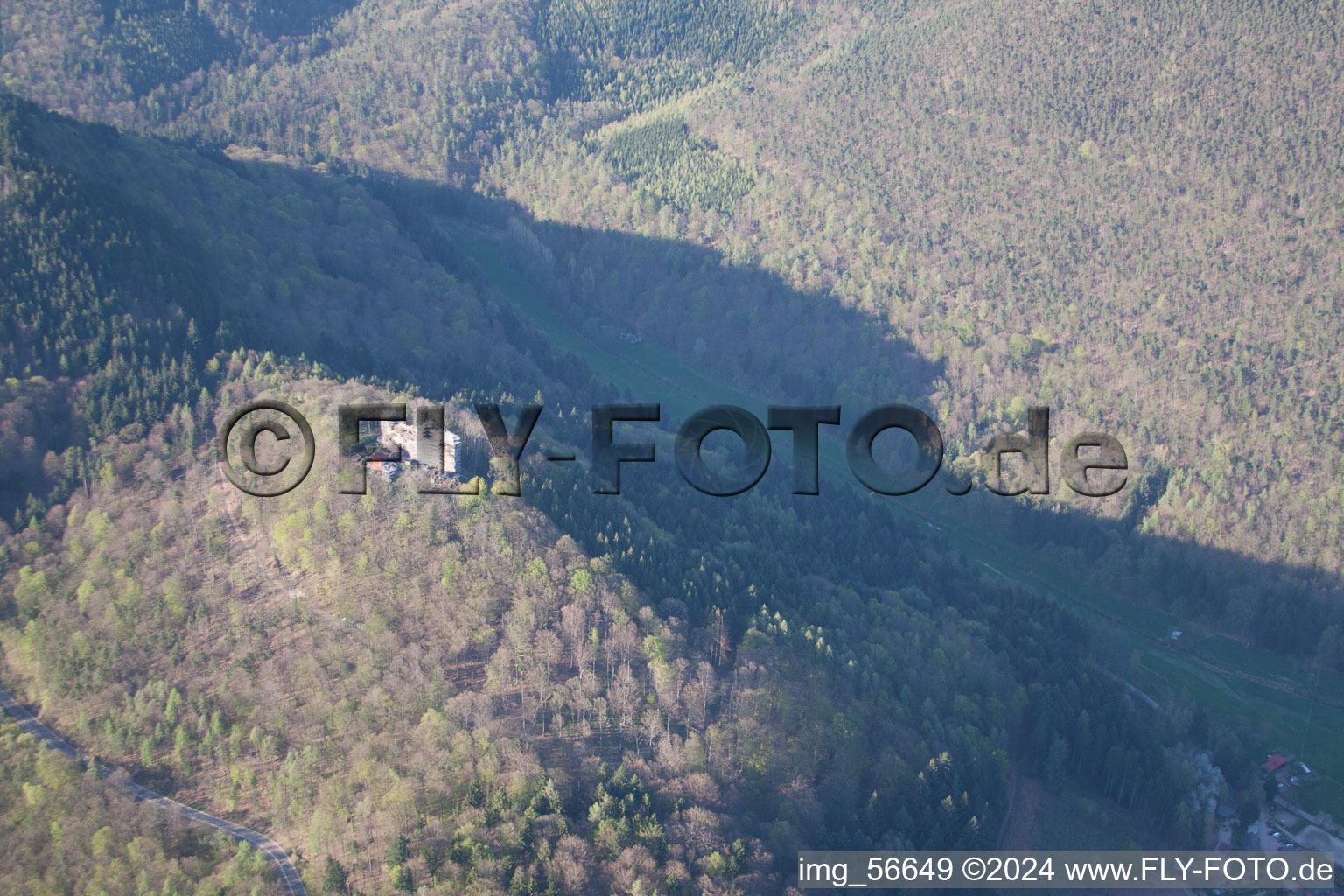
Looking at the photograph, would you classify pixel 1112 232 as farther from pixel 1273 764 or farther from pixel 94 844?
pixel 94 844

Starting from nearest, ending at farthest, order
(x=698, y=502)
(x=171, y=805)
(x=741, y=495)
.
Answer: (x=171, y=805) < (x=698, y=502) < (x=741, y=495)

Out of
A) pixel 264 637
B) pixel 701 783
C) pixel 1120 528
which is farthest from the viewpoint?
pixel 1120 528

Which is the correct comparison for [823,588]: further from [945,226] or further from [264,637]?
[945,226]

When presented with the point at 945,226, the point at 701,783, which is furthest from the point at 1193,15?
the point at 701,783

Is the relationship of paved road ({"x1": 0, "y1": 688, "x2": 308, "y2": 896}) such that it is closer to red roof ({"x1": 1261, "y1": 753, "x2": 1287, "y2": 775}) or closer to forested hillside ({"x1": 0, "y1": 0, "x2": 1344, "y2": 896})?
forested hillside ({"x1": 0, "y1": 0, "x2": 1344, "y2": 896})

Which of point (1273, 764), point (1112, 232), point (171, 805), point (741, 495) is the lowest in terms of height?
point (1273, 764)

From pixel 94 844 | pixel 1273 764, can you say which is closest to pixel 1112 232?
pixel 1273 764
